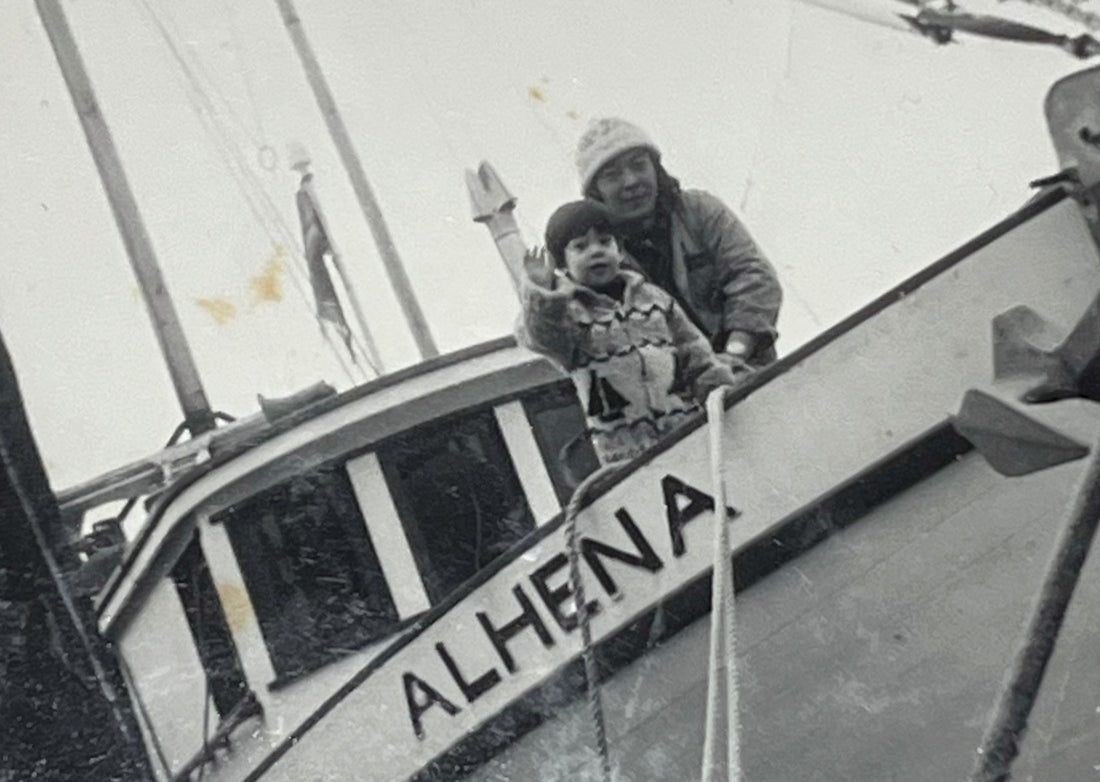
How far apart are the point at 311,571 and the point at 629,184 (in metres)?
2.27

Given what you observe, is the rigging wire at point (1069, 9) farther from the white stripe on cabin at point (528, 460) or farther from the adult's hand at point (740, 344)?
the white stripe on cabin at point (528, 460)

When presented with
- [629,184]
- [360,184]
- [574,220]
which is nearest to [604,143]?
[629,184]

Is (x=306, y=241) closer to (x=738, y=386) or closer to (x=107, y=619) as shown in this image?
(x=107, y=619)

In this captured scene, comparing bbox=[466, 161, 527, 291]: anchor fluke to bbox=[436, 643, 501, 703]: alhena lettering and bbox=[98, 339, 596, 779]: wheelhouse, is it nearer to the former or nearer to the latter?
bbox=[98, 339, 596, 779]: wheelhouse

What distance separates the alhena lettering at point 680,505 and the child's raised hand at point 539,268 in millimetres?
654

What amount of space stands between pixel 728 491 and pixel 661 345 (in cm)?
45

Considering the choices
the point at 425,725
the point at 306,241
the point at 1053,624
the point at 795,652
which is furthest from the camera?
the point at 306,241

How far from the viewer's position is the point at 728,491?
350 centimetres

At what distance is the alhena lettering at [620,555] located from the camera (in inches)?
139

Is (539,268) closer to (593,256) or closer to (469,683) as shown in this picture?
(593,256)

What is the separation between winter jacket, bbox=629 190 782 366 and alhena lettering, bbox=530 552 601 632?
0.84 m

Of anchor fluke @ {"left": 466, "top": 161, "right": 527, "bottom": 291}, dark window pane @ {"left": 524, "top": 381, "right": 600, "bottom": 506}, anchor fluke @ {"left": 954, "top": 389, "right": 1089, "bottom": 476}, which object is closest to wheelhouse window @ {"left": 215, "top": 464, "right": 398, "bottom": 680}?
dark window pane @ {"left": 524, "top": 381, "right": 600, "bottom": 506}

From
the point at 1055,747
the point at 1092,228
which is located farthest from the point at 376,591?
the point at 1092,228

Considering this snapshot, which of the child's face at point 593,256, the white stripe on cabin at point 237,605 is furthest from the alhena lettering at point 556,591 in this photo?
the white stripe on cabin at point 237,605
